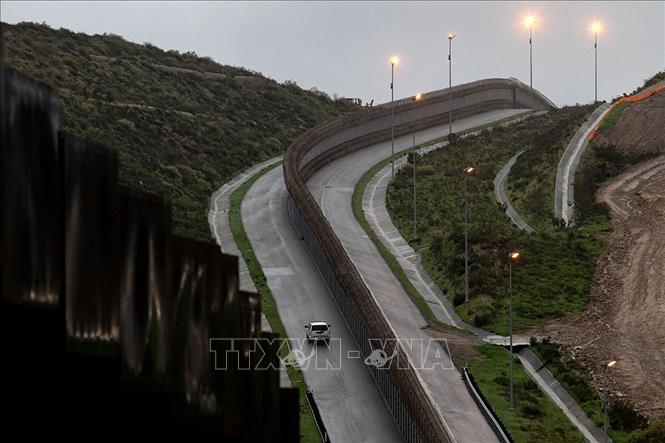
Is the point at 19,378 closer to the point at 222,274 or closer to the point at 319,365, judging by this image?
the point at 222,274

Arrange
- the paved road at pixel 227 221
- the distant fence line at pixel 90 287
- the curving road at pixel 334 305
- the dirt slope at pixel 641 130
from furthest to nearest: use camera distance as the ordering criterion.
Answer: the dirt slope at pixel 641 130 → the paved road at pixel 227 221 → the curving road at pixel 334 305 → the distant fence line at pixel 90 287

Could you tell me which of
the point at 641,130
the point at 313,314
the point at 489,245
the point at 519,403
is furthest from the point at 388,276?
the point at 641,130

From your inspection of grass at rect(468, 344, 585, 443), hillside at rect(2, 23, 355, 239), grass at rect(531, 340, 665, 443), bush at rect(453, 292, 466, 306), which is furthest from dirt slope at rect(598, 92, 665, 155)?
grass at rect(468, 344, 585, 443)

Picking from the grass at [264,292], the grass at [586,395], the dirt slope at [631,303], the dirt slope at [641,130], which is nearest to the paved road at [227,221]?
the grass at [264,292]

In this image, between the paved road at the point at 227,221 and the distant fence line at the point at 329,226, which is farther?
the paved road at the point at 227,221

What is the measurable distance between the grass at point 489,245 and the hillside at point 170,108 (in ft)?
53.9

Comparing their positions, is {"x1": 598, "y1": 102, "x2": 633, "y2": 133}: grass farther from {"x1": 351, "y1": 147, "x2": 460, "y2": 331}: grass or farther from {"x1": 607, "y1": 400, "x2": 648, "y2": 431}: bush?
{"x1": 607, "y1": 400, "x2": 648, "y2": 431}: bush

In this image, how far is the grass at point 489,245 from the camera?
7538 cm

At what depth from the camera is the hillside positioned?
349 feet

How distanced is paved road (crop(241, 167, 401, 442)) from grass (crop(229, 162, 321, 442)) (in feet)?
1.37

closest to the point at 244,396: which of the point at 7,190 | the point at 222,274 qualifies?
the point at 222,274

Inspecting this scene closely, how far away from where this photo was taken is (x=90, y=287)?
15109 mm

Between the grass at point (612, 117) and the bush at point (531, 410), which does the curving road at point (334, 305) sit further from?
→ the grass at point (612, 117)

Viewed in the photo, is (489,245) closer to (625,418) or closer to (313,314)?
(313,314)
